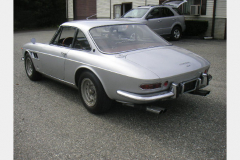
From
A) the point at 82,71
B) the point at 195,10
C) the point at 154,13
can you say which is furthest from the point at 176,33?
the point at 82,71

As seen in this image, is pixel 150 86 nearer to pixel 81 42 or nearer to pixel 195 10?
pixel 81 42

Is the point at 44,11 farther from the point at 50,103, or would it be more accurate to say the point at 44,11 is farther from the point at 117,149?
the point at 117,149

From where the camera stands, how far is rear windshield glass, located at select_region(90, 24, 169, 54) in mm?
4219

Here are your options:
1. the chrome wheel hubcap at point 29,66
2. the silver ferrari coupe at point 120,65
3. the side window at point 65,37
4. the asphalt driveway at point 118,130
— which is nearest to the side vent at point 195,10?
the asphalt driveway at point 118,130

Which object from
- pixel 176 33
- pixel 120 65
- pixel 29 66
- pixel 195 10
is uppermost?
pixel 195 10

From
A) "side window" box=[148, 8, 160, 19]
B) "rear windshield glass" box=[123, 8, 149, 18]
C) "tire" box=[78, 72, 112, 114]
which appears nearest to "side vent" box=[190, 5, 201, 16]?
"side window" box=[148, 8, 160, 19]

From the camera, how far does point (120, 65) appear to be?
367 cm

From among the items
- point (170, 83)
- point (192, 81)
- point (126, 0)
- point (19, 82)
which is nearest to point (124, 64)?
point (170, 83)

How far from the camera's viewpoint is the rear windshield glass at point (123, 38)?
13.8 feet

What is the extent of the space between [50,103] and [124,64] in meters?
1.87

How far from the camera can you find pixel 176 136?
3475mm

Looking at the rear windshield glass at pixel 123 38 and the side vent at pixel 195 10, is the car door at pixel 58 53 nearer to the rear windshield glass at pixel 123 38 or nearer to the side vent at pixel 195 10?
the rear windshield glass at pixel 123 38

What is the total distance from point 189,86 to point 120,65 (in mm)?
1058

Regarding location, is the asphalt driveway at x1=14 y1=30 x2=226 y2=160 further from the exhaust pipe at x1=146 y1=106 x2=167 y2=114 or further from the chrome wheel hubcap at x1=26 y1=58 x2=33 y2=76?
the chrome wheel hubcap at x1=26 y1=58 x2=33 y2=76
